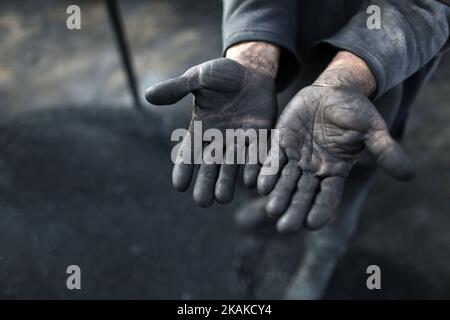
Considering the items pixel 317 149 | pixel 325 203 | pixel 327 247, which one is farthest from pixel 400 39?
pixel 327 247

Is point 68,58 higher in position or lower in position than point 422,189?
higher

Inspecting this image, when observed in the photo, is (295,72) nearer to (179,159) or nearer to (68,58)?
(179,159)

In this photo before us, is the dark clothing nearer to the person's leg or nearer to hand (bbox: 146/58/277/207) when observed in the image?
hand (bbox: 146/58/277/207)

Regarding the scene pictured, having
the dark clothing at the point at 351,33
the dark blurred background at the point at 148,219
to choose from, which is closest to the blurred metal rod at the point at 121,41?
the dark blurred background at the point at 148,219

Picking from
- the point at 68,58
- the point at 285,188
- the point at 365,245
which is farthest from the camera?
the point at 68,58

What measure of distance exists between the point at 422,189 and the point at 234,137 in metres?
1.17

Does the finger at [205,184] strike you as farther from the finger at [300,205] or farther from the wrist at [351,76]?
the wrist at [351,76]

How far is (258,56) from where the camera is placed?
3.87 feet

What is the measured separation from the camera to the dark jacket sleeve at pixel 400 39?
106 centimetres

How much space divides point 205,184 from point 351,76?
0.44 metres

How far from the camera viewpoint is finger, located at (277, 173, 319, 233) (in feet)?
3.26

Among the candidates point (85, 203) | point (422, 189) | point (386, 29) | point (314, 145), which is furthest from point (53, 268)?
point (422, 189)

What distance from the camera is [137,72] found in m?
2.55

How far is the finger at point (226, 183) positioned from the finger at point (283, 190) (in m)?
0.10
